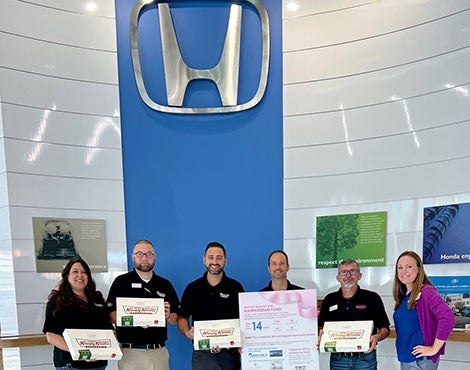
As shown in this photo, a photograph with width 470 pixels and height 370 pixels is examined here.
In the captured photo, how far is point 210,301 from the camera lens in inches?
132

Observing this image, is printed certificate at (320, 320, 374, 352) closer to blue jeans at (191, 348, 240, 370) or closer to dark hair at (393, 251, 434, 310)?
dark hair at (393, 251, 434, 310)

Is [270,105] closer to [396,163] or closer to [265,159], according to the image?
[265,159]

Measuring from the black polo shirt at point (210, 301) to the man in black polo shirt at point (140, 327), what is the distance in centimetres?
12

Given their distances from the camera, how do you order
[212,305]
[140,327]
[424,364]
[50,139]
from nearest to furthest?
[424,364] → [140,327] → [212,305] → [50,139]

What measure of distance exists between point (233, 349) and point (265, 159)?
69.9 inches

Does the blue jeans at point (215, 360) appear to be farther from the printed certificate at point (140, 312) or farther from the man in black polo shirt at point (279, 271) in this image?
the man in black polo shirt at point (279, 271)

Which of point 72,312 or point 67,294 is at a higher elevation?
point 67,294

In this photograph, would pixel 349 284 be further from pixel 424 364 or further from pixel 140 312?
pixel 140 312

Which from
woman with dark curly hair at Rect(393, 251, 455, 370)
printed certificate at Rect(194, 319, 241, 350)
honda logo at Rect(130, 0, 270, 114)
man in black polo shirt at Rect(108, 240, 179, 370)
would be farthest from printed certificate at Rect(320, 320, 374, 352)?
honda logo at Rect(130, 0, 270, 114)

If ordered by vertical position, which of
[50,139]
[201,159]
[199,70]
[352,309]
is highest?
[199,70]

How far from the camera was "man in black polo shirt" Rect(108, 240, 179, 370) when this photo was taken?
10.6 feet

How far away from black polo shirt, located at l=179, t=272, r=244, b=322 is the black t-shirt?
0.65 metres

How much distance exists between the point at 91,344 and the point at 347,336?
1696mm

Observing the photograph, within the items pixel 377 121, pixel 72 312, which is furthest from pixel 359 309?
pixel 72 312
